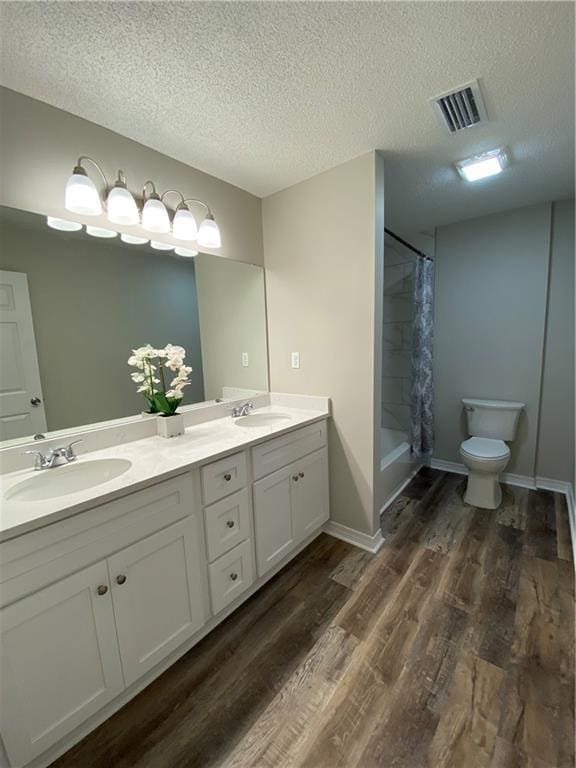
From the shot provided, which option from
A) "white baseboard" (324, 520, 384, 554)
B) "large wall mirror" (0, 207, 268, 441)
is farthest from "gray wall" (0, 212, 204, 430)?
"white baseboard" (324, 520, 384, 554)

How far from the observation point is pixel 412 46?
107 cm

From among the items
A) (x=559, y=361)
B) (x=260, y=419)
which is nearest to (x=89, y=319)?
(x=260, y=419)

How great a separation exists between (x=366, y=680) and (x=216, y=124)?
2.51 meters

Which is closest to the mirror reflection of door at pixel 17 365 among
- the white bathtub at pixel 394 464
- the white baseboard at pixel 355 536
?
the white baseboard at pixel 355 536

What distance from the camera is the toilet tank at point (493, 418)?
2572mm

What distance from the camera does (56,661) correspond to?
942 mm

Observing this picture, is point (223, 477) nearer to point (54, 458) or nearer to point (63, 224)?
point (54, 458)

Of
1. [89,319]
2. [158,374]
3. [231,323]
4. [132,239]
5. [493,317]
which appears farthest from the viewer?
[493,317]

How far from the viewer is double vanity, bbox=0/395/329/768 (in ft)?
2.92

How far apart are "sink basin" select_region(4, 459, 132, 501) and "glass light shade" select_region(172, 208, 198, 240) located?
3.98ft

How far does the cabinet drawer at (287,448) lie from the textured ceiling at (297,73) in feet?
5.14

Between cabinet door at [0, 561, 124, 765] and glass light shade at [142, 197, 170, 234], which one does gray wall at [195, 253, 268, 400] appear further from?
cabinet door at [0, 561, 124, 765]

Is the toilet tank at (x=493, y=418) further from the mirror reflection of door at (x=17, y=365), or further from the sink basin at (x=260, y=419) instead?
the mirror reflection of door at (x=17, y=365)

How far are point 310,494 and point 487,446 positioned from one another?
156cm
